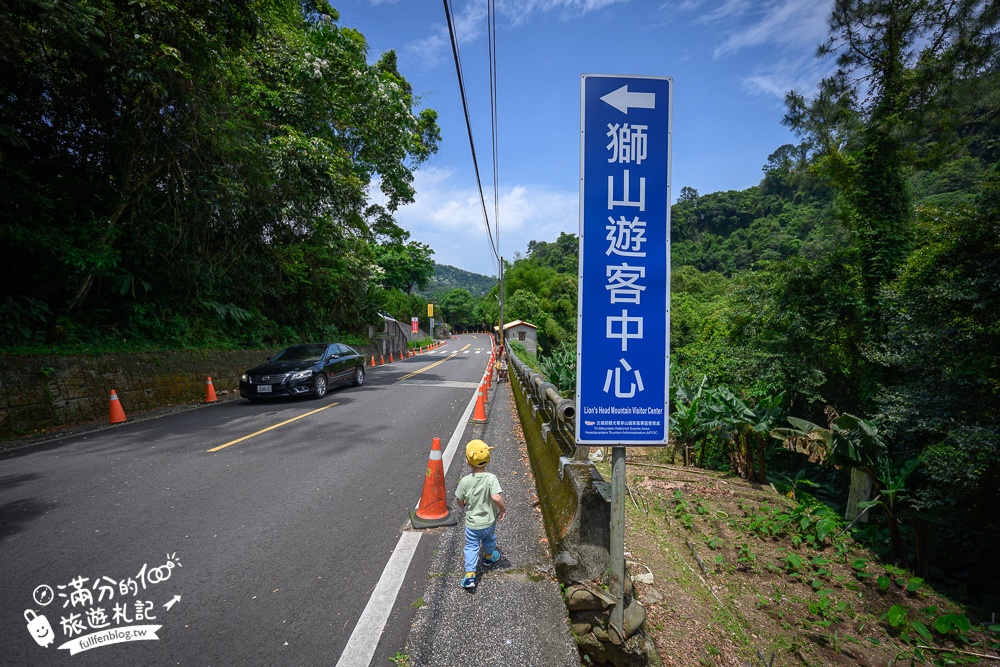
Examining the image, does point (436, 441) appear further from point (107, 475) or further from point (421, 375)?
point (421, 375)

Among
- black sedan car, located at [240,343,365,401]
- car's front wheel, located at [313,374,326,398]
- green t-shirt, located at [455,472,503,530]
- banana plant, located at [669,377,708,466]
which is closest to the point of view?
green t-shirt, located at [455,472,503,530]

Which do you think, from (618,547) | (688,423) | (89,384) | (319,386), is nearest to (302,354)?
(319,386)

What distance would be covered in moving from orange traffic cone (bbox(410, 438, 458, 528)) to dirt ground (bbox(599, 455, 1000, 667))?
5.27 ft

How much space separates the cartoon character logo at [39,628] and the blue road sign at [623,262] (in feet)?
10.4

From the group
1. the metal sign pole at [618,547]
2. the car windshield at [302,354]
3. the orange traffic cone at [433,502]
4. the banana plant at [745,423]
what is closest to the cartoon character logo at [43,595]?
the orange traffic cone at [433,502]

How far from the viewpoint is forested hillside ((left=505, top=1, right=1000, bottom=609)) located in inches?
203

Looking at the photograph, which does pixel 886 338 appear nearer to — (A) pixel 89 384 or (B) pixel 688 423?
(B) pixel 688 423

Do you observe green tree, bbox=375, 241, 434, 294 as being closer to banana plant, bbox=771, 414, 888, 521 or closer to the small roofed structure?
the small roofed structure

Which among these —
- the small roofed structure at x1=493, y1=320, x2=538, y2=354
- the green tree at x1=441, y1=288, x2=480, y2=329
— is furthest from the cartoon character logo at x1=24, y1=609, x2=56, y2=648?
the green tree at x1=441, y1=288, x2=480, y2=329

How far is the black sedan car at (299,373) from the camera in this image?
1005 cm

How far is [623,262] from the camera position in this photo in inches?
92.5

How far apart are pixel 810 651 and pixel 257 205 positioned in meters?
15.6

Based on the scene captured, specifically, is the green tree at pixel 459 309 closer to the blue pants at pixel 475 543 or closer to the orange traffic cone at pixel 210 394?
the orange traffic cone at pixel 210 394

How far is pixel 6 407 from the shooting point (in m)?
7.43
